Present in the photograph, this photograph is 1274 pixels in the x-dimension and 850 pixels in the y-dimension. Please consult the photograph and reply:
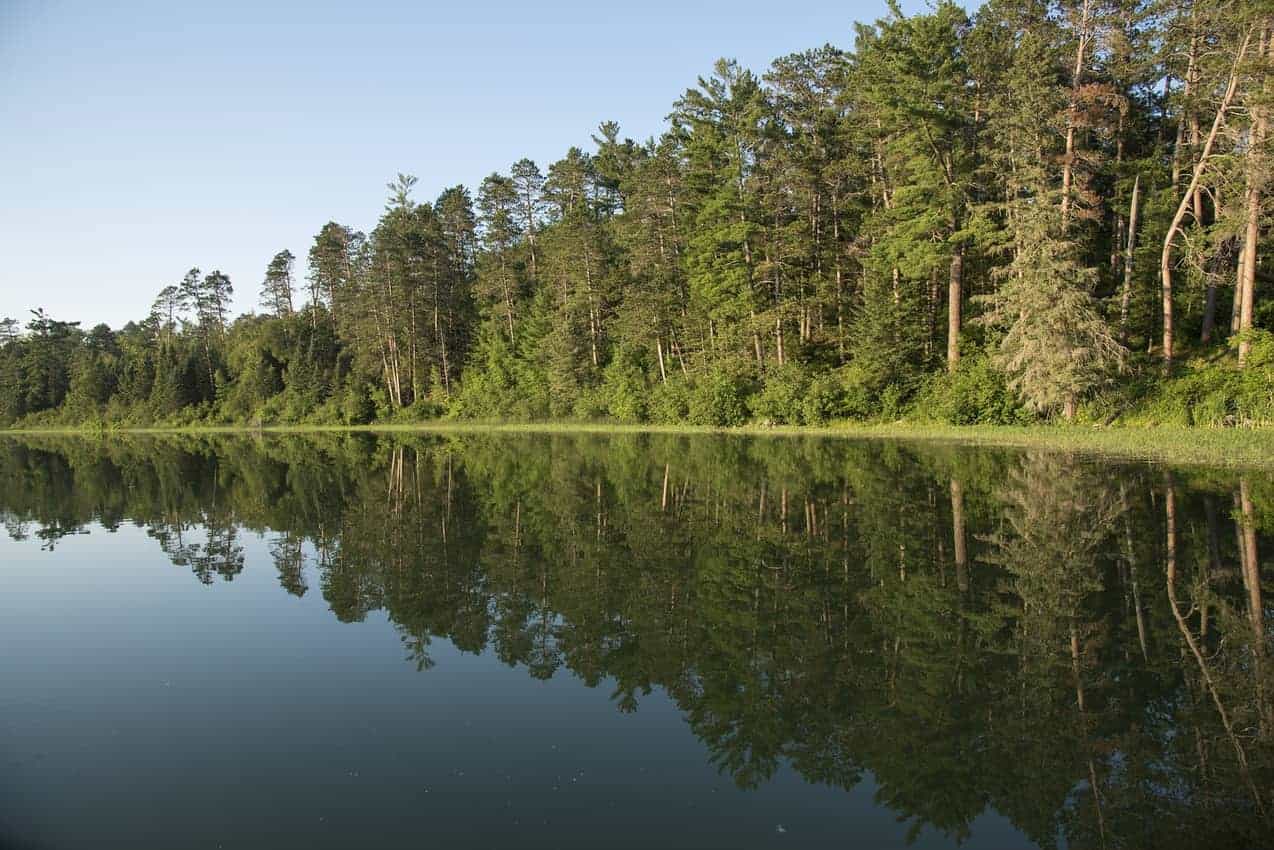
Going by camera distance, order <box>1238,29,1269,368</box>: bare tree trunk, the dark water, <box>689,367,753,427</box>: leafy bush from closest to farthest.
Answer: the dark water → <box>1238,29,1269,368</box>: bare tree trunk → <box>689,367,753,427</box>: leafy bush

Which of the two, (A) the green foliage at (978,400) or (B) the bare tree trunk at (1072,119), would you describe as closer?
(B) the bare tree trunk at (1072,119)

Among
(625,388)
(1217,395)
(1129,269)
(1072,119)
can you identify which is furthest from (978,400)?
(625,388)

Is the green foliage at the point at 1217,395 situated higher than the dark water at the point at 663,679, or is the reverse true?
the green foliage at the point at 1217,395

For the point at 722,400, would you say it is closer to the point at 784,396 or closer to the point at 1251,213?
the point at 784,396

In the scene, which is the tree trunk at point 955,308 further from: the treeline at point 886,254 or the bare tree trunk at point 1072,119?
the bare tree trunk at point 1072,119

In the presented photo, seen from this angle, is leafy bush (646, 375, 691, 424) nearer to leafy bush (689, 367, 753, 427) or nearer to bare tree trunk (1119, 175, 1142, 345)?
leafy bush (689, 367, 753, 427)

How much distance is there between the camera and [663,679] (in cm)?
706

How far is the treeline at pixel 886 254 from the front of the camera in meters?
27.8

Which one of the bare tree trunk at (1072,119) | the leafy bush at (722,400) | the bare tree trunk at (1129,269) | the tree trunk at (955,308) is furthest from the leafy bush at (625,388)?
the bare tree trunk at (1129,269)

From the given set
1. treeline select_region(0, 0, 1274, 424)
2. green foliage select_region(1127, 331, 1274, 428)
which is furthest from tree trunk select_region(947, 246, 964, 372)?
green foliage select_region(1127, 331, 1274, 428)

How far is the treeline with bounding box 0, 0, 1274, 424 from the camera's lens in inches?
1094

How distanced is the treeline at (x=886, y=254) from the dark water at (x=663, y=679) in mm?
16273

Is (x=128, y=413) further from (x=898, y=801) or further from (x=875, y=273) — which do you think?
(x=898, y=801)

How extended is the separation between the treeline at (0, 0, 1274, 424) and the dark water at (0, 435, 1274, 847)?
16.3 m
